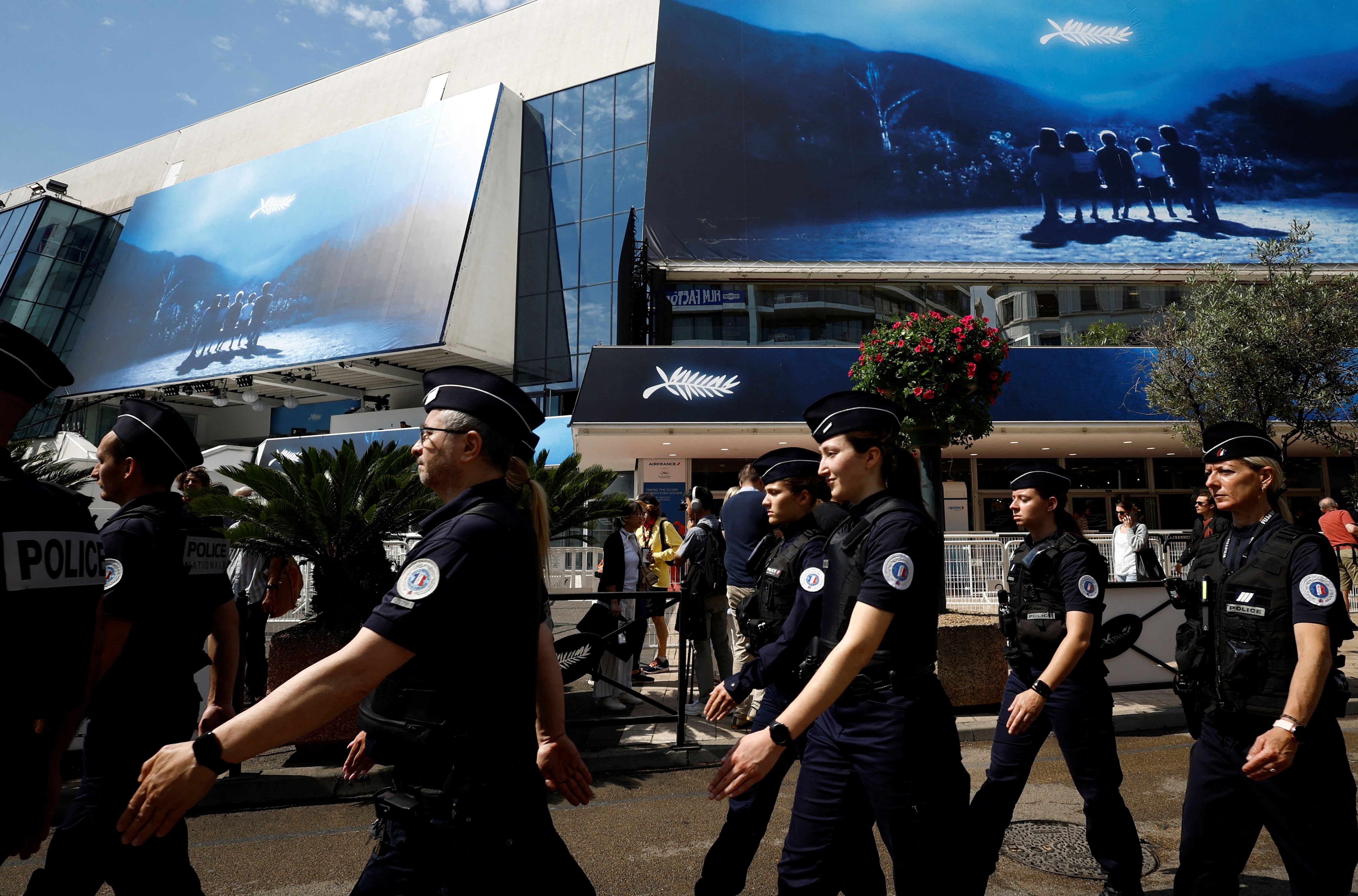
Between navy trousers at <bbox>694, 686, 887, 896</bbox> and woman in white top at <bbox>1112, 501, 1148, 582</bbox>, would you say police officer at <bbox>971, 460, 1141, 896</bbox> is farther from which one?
woman in white top at <bbox>1112, 501, 1148, 582</bbox>

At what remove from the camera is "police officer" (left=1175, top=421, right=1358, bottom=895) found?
2486 mm

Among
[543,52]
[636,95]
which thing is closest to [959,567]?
[636,95]

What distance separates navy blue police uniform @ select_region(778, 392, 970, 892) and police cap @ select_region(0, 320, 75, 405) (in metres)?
2.42

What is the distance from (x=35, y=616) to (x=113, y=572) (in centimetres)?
88

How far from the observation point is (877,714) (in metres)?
2.42

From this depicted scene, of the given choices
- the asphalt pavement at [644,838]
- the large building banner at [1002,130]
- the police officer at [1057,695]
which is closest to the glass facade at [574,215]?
the large building banner at [1002,130]

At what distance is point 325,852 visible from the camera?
13.7 feet

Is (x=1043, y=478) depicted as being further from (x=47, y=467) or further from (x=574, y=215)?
(x=574, y=215)

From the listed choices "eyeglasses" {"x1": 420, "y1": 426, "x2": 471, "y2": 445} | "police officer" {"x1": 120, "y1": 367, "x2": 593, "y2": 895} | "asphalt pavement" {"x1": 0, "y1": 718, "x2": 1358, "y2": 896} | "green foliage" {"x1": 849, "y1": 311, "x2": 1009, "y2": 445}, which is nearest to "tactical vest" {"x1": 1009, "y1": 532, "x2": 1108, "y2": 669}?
"asphalt pavement" {"x1": 0, "y1": 718, "x2": 1358, "y2": 896}

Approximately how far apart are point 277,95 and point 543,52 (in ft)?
58.6

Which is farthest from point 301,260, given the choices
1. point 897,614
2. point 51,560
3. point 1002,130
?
point 897,614

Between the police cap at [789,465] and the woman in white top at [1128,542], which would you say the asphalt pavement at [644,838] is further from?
the woman in white top at [1128,542]

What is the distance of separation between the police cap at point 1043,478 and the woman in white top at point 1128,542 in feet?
32.5

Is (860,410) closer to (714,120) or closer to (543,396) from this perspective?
(714,120)
